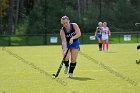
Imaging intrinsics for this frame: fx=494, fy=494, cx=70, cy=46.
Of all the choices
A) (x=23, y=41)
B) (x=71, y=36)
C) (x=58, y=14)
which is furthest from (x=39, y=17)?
(x=71, y=36)

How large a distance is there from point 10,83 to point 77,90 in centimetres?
232

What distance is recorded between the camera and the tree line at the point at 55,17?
4837 cm

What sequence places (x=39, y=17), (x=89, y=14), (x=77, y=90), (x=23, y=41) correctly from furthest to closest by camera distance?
(x=89, y=14) < (x=39, y=17) < (x=23, y=41) < (x=77, y=90)

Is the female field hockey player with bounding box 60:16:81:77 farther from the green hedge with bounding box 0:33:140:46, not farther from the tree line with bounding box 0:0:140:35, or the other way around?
the tree line with bounding box 0:0:140:35

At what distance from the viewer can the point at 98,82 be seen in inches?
485

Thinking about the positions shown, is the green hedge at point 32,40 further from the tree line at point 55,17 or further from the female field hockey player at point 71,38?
the female field hockey player at point 71,38

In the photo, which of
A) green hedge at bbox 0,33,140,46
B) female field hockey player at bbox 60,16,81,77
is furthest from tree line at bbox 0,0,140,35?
female field hockey player at bbox 60,16,81,77

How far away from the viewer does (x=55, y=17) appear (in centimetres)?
5059

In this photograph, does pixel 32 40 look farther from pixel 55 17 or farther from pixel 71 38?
pixel 71 38

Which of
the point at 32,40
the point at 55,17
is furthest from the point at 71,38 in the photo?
the point at 55,17

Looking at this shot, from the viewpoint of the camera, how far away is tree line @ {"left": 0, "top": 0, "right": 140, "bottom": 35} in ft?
159

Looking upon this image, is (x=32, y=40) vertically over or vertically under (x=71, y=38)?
under

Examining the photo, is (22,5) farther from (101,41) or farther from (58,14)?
(101,41)

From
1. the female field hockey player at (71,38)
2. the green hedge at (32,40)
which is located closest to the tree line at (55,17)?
the green hedge at (32,40)
